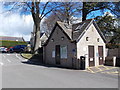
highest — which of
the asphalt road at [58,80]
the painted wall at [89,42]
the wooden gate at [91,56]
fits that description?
the painted wall at [89,42]

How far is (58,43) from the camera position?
15.9 meters

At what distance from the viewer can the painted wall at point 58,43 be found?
1439 cm

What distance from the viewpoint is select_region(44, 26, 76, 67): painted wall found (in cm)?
1439

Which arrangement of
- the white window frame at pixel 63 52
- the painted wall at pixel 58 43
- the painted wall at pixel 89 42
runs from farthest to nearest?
the white window frame at pixel 63 52
the painted wall at pixel 58 43
the painted wall at pixel 89 42

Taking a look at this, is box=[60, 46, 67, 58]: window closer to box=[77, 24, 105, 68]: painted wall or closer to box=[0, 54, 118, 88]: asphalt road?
box=[77, 24, 105, 68]: painted wall

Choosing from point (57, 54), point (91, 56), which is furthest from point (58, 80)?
point (57, 54)

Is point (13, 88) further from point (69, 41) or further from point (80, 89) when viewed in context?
point (69, 41)

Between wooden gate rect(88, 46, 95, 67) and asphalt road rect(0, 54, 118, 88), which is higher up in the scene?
wooden gate rect(88, 46, 95, 67)

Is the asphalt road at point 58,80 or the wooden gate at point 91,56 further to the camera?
the wooden gate at point 91,56

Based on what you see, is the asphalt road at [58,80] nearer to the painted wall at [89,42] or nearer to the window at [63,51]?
the painted wall at [89,42]

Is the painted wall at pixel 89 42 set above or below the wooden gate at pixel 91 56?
above

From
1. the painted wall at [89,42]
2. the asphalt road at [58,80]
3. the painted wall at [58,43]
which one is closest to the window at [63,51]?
the painted wall at [58,43]

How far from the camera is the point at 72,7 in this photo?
25.0 meters

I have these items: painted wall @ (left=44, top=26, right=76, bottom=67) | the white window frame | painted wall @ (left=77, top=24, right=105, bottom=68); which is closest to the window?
the white window frame
